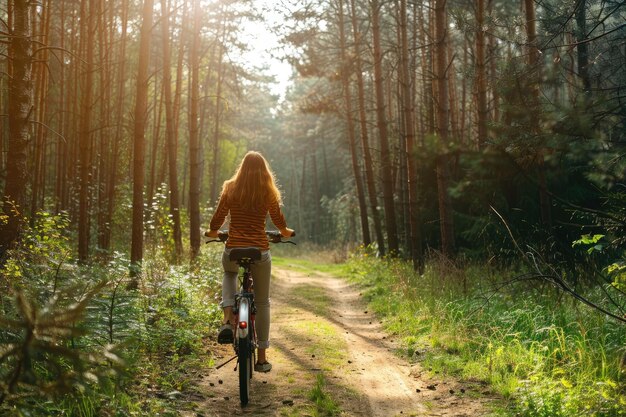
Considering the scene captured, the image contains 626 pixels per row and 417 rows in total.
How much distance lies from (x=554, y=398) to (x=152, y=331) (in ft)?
14.8

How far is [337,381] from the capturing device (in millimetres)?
6223

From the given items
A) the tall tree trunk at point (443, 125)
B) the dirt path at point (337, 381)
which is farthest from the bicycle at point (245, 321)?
the tall tree trunk at point (443, 125)

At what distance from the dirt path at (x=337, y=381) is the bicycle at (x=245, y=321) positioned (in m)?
0.28

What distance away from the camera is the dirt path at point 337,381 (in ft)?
17.4

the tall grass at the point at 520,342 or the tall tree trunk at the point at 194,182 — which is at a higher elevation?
the tall tree trunk at the point at 194,182

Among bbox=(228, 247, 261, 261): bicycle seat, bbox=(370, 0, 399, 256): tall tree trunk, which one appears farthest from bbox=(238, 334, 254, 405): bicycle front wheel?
bbox=(370, 0, 399, 256): tall tree trunk

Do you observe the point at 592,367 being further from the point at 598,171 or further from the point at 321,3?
the point at 321,3

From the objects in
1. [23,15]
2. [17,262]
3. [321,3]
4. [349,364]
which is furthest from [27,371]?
[321,3]

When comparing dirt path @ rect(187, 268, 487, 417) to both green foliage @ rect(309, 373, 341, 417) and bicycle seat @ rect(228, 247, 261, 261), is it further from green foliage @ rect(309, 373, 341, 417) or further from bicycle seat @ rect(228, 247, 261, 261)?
bicycle seat @ rect(228, 247, 261, 261)

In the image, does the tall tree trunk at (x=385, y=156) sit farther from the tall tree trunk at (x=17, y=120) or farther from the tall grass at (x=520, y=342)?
the tall tree trunk at (x=17, y=120)

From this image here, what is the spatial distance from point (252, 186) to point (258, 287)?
1.06 meters

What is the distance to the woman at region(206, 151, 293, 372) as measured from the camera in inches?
234

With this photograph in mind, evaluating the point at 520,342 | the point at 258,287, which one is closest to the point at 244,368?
the point at 258,287

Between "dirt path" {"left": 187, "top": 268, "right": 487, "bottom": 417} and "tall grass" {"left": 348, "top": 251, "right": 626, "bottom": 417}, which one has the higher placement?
"tall grass" {"left": 348, "top": 251, "right": 626, "bottom": 417}
